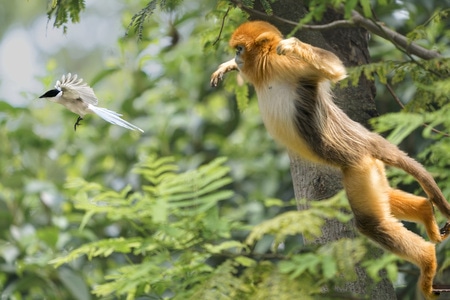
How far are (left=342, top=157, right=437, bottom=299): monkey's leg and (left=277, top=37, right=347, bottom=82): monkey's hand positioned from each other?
444 millimetres

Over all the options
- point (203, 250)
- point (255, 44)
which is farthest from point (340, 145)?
point (203, 250)

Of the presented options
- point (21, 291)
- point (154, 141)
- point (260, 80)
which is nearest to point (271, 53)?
point (260, 80)

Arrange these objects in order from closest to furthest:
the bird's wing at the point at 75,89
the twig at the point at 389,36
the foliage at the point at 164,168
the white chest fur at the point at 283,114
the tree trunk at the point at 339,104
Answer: the bird's wing at the point at 75,89 < the white chest fur at the point at 283,114 < the tree trunk at the point at 339,104 < the twig at the point at 389,36 < the foliage at the point at 164,168

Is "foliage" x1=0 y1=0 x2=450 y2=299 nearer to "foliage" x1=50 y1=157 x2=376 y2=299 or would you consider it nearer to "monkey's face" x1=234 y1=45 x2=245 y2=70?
"foliage" x1=50 y1=157 x2=376 y2=299

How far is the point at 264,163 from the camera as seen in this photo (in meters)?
6.73

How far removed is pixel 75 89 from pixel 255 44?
45.4 inches

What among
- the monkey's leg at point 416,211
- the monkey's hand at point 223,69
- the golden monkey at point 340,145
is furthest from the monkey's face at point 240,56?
the monkey's leg at point 416,211

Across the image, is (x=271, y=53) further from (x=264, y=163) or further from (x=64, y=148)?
(x=64, y=148)

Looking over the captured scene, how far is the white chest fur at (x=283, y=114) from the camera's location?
11.5 feet

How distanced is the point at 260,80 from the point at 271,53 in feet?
0.48

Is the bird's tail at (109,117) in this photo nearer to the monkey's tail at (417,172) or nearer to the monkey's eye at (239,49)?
the monkey's eye at (239,49)

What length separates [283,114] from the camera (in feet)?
11.6

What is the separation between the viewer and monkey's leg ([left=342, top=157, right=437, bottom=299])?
3404 millimetres

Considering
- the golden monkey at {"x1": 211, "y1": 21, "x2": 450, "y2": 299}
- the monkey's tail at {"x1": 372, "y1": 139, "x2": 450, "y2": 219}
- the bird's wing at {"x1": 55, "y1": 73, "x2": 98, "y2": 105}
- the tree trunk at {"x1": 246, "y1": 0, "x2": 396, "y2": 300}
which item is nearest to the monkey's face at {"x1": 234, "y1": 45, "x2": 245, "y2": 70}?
the golden monkey at {"x1": 211, "y1": 21, "x2": 450, "y2": 299}
